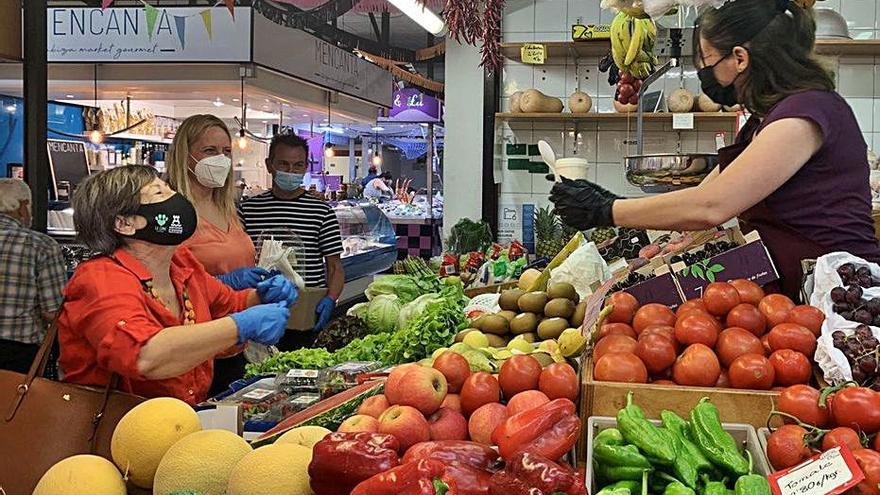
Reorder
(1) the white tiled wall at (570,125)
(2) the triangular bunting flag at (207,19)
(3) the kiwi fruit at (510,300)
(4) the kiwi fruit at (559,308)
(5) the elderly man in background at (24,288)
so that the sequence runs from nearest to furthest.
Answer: (4) the kiwi fruit at (559,308), (3) the kiwi fruit at (510,300), (5) the elderly man in background at (24,288), (2) the triangular bunting flag at (207,19), (1) the white tiled wall at (570,125)

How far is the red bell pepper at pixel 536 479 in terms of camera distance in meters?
1.41

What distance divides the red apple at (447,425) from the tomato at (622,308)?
713 millimetres

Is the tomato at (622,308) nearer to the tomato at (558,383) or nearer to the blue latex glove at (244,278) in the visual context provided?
the tomato at (558,383)

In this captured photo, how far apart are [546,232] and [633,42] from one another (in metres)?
2.28

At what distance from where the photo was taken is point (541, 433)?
5.45 feet

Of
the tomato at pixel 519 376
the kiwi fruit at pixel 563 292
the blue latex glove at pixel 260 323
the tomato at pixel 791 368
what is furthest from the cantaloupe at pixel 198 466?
the kiwi fruit at pixel 563 292

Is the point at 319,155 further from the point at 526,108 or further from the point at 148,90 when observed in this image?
the point at 526,108

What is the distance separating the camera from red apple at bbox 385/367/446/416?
78.0 inches

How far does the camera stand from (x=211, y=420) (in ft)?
7.15

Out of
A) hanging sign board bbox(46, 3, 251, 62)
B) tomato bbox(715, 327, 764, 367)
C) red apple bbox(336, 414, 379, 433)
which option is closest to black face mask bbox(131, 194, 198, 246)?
red apple bbox(336, 414, 379, 433)

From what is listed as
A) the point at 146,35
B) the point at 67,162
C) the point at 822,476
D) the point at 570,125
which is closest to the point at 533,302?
the point at 822,476

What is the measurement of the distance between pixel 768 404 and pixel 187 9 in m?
7.10

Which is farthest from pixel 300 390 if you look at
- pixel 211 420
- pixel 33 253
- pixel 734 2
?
pixel 33 253

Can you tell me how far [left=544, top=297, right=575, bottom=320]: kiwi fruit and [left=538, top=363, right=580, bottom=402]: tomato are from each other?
1153 mm
